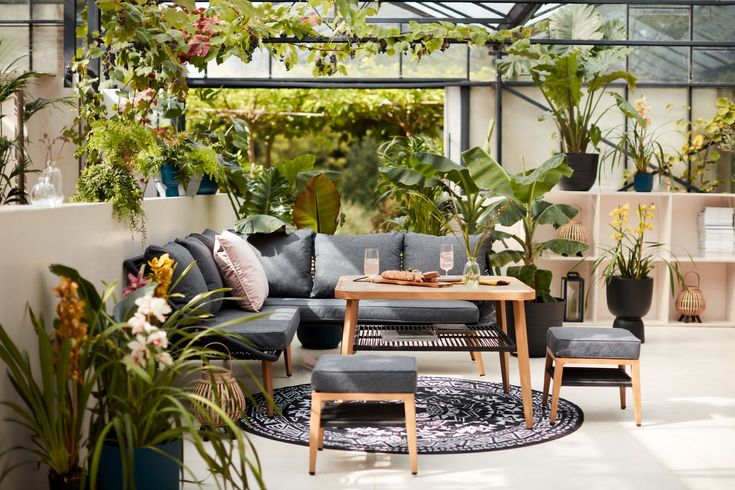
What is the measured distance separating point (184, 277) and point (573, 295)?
15.3ft

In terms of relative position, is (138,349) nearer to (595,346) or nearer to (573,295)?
(595,346)

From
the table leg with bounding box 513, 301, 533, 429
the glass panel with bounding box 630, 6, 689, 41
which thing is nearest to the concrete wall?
the table leg with bounding box 513, 301, 533, 429

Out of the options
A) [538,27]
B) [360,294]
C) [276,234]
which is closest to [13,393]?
[360,294]

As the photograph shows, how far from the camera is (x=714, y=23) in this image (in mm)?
9805

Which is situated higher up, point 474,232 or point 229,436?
point 474,232

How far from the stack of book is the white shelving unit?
0.08 metres

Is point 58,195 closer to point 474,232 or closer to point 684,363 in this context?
point 474,232

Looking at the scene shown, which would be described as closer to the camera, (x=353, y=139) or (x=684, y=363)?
(x=684, y=363)

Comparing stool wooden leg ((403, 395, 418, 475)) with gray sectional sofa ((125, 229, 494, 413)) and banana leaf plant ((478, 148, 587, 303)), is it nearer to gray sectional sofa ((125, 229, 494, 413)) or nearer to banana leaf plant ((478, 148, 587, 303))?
gray sectional sofa ((125, 229, 494, 413))

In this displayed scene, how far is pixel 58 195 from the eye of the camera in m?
3.86

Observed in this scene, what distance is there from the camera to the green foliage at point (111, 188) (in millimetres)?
4691

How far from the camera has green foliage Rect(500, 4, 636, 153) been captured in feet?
26.3

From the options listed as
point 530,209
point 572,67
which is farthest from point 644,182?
point 530,209

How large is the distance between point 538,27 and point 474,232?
1875 mm
